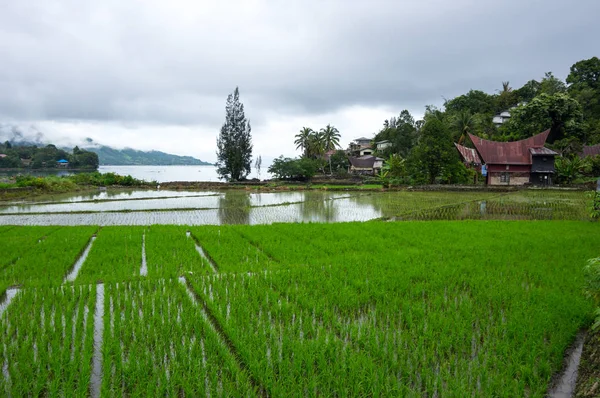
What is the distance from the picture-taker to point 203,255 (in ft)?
25.7

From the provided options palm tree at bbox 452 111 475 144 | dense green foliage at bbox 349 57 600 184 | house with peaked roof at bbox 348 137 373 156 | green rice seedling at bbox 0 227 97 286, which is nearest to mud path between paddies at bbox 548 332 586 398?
green rice seedling at bbox 0 227 97 286

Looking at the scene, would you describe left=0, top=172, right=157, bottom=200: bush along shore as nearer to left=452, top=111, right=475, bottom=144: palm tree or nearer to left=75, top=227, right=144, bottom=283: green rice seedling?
left=75, top=227, right=144, bottom=283: green rice seedling

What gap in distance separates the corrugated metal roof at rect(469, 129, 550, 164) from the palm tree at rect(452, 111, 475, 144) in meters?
5.51

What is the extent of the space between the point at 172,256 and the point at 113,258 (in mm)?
1157

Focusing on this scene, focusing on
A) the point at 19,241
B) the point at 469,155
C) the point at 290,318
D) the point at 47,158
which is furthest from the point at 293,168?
the point at 47,158

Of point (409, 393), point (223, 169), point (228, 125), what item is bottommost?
point (409, 393)

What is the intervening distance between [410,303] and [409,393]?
190cm

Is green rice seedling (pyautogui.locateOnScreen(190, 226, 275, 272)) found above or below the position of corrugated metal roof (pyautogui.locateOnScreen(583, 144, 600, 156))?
below

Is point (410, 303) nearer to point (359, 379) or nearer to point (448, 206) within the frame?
point (359, 379)

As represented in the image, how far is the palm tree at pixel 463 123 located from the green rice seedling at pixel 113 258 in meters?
35.4

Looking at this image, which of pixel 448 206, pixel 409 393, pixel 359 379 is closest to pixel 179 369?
pixel 359 379

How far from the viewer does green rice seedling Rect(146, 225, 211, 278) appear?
6398 millimetres

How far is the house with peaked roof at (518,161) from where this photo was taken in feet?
101

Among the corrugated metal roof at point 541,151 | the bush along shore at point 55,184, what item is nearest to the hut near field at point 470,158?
the corrugated metal roof at point 541,151
